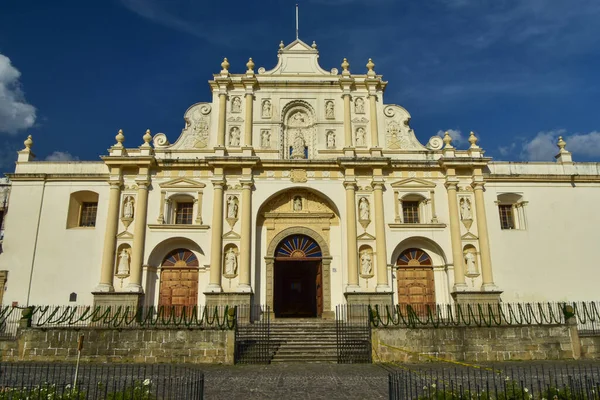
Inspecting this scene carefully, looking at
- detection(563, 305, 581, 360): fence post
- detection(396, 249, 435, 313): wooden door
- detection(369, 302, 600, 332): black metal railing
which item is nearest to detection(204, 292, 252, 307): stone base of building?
detection(369, 302, 600, 332): black metal railing

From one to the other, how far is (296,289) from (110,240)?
34.5 feet

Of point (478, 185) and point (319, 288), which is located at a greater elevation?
point (478, 185)

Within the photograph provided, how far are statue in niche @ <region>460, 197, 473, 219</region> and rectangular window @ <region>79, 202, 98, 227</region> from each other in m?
17.3

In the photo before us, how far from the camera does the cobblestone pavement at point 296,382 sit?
997cm

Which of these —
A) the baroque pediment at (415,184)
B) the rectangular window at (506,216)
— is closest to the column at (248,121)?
the baroque pediment at (415,184)

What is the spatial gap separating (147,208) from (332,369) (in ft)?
40.1

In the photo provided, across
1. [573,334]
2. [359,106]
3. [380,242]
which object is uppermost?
[359,106]

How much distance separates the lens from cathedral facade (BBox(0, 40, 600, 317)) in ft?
69.0

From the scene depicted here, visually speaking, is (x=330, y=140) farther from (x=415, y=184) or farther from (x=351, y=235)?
(x=351, y=235)

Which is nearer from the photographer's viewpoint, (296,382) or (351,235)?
(296,382)

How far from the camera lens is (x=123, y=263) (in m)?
21.0

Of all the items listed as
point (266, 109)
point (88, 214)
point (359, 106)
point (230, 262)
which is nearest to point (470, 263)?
point (359, 106)

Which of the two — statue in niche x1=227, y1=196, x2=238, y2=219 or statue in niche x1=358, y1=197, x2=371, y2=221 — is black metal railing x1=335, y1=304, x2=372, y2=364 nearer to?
statue in niche x1=358, y1=197, x2=371, y2=221

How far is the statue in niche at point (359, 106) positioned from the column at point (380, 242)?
13.4 feet
